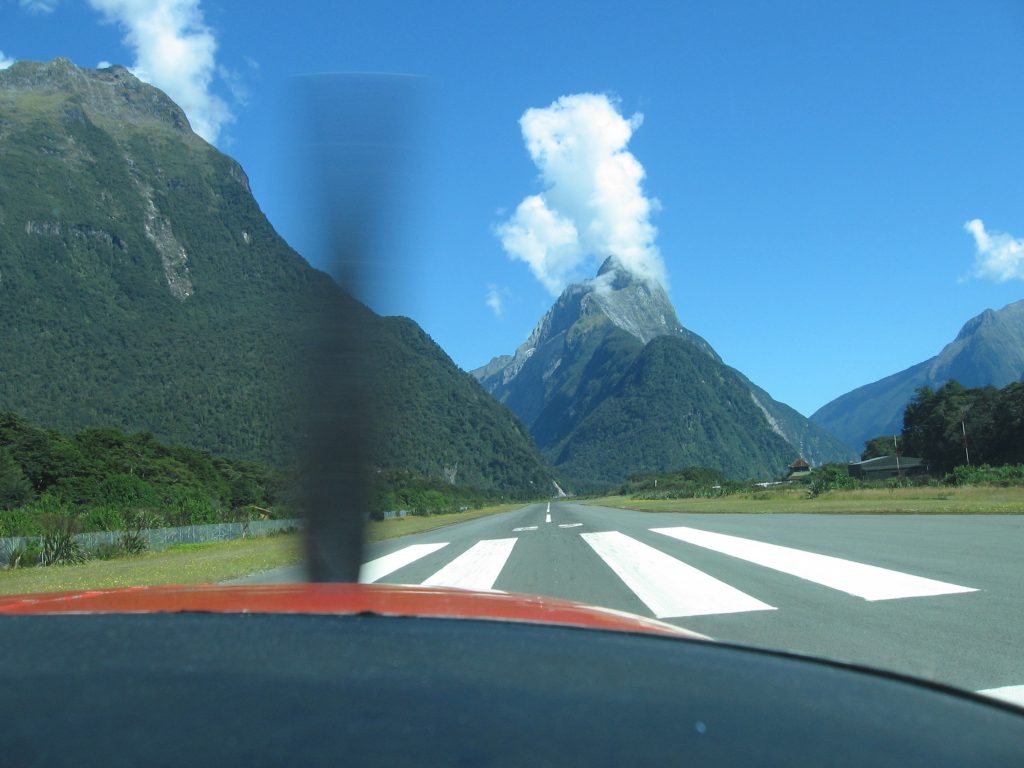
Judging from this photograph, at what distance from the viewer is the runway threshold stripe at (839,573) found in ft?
21.0

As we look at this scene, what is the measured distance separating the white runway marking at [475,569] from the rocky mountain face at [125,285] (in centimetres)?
4602

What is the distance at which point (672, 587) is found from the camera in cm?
733

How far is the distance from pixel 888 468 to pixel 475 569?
9399 centimetres

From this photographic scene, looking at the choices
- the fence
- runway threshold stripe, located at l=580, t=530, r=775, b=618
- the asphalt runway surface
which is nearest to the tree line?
the fence

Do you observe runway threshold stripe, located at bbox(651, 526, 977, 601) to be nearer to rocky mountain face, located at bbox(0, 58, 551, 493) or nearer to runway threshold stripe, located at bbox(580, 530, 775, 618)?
runway threshold stripe, located at bbox(580, 530, 775, 618)

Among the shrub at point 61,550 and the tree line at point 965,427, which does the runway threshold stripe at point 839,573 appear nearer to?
the shrub at point 61,550

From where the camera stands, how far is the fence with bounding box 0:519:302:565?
17.0 metres

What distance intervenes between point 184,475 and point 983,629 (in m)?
53.8

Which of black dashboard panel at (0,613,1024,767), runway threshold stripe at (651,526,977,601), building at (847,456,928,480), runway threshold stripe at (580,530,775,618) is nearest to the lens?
black dashboard panel at (0,613,1024,767)

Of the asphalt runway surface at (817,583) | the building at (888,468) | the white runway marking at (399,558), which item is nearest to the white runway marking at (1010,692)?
the asphalt runway surface at (817,583)

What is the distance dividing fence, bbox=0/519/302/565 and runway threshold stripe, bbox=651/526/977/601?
22.7ft

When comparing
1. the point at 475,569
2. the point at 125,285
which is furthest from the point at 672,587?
the point at 125,285

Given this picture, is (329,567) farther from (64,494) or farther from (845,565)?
(64,494)

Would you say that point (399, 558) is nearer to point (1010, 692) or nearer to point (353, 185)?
point (353, 185)
